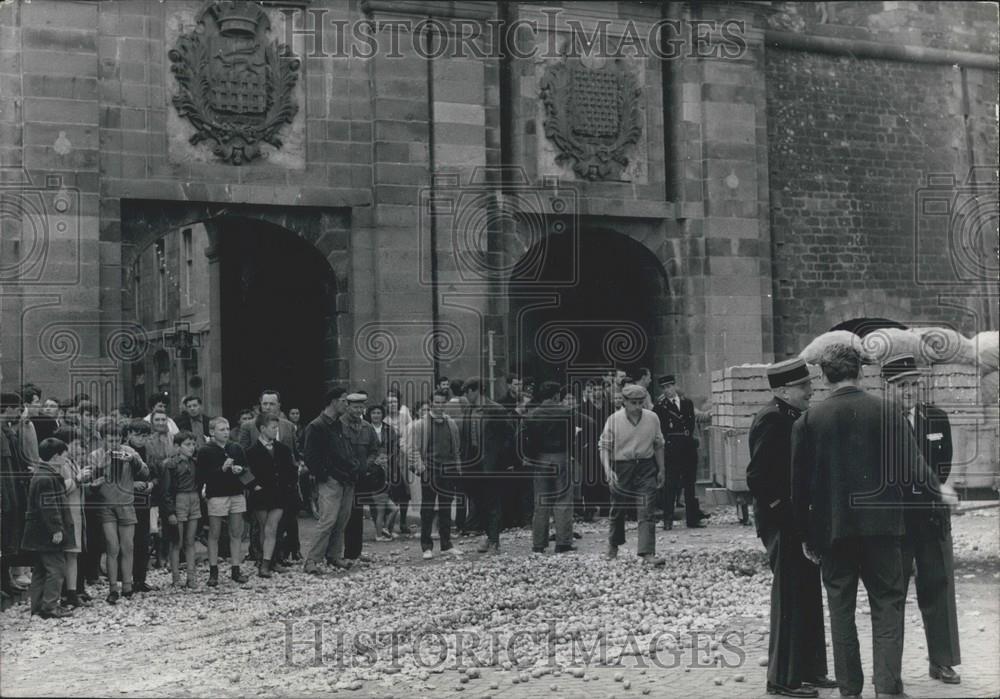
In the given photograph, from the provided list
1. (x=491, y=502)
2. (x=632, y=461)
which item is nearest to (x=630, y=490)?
(x=632, y=461)

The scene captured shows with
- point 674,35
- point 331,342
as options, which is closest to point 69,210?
point 331,342

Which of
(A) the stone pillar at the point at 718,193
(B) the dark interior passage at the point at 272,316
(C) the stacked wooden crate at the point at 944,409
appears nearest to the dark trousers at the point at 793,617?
(C) the stacked wooden crate at the point at 944,409

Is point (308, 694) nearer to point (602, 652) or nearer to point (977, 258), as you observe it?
→ point (602, 652)

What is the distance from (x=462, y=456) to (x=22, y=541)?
18.1 feet

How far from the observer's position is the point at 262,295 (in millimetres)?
23453

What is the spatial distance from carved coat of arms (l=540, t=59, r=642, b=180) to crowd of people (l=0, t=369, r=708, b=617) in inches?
220

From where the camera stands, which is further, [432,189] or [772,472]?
[432,189]

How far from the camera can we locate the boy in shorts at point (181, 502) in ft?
43.4

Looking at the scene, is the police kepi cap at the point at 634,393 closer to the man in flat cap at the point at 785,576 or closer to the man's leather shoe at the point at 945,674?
the man in flat cap at the point at 785,576

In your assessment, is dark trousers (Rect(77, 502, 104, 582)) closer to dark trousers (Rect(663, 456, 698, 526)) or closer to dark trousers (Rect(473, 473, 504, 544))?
dark trousers (Rect(473, 473, 504, 544))

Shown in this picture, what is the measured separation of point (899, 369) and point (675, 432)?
7885mm

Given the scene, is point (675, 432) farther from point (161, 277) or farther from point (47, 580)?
point (161, 277)

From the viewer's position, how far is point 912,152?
24.9 meters

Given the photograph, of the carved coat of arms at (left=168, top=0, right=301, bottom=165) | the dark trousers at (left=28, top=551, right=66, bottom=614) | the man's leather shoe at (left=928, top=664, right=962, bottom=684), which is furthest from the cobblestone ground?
the carved coat of arms at (left=168, top=0, right=301, bottom=165)
